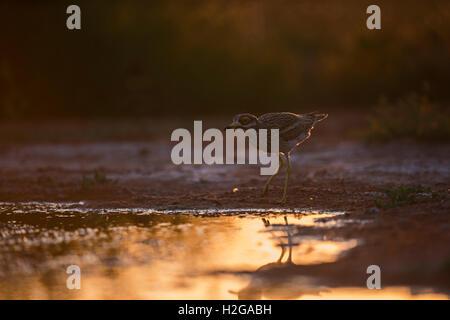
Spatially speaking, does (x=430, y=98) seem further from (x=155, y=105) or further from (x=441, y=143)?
(x=155, y=105)

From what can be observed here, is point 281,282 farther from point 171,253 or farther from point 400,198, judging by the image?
point 400,198

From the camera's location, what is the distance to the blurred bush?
648 inches

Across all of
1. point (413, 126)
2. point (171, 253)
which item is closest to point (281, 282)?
point (171, 253)

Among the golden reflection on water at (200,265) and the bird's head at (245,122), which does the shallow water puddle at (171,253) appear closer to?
the golden reflection on water at (200,265)

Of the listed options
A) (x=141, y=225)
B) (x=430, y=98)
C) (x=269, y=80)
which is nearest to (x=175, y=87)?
(x=269, y=80)

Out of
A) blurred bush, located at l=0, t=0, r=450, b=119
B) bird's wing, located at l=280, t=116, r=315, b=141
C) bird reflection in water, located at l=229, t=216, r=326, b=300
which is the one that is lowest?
bird reflection in water, located at l=229, t=216, r=326, b=300

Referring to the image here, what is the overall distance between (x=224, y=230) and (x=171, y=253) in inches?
37.0

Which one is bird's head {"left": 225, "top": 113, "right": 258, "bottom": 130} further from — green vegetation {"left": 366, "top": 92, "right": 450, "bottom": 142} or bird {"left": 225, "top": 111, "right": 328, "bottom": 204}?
green vegetation {"left": 366, "top": 92, "right": 450, "bottom": 142}

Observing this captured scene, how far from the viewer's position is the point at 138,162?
37.3 ft

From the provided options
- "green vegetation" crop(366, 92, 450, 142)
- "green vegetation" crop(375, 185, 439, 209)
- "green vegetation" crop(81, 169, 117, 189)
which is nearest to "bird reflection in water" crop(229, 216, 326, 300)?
"green vegetation" crop(375, 185, 439, 209)

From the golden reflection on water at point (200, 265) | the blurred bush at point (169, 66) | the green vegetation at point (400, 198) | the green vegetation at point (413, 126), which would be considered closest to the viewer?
the golden reflection on water at point (200, 265)

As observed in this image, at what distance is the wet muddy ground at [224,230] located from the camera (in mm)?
4605

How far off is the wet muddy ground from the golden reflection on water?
0.01 meters

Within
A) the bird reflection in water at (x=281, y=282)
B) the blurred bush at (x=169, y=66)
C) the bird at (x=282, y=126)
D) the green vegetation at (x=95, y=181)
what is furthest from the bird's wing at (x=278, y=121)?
the blurred bush at (x=169, y=66)
